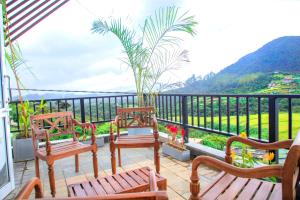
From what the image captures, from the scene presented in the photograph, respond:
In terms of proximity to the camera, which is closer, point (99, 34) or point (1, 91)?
point (1, 91)

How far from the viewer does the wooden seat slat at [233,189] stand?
1248mm

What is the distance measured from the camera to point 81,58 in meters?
5.42

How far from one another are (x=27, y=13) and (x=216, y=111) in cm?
394

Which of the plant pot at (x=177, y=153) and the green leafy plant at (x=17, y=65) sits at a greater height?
the green leafy plant at (x=17, y=65)

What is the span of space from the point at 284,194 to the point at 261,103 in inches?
67.7

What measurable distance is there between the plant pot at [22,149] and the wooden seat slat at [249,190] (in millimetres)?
3195

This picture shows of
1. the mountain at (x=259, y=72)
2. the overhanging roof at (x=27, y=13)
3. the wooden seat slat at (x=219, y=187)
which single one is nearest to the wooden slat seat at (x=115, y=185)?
the wooden seat slat at (x=219, y=187)

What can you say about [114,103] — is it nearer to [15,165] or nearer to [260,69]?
[15,165]

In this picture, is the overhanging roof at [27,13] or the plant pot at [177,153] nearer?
the plant pot at [177,153]

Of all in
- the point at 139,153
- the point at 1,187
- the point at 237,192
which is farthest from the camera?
the point at 139,153

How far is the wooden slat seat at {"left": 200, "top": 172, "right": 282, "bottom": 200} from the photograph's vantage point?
125cm

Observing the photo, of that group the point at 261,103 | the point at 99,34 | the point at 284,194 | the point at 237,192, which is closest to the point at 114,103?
the point at 99,34

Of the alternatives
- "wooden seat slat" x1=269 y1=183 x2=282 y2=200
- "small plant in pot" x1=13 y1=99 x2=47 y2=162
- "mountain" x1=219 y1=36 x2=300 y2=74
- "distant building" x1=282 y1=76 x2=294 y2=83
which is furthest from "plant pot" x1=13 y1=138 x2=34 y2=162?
"distant building" x1=282 y1=76 x2=294 y2=83

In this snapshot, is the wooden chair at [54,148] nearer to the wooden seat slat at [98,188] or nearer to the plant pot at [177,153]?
the wooden seat slat at [98,188]
